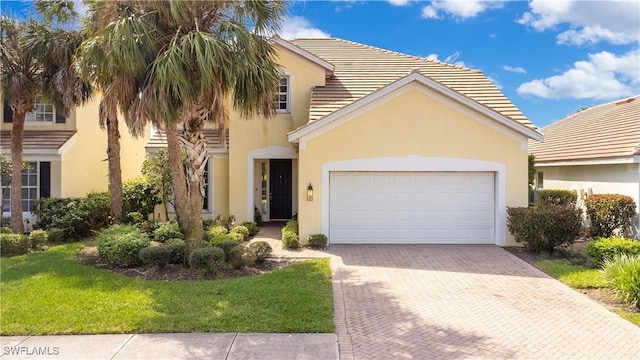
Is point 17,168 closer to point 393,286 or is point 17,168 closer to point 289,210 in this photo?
point 289,210

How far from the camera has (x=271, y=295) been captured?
7.68 meters

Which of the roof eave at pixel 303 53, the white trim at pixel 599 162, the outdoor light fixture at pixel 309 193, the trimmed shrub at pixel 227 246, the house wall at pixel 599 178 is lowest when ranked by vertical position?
the trimmed shrub at pixel 227 246

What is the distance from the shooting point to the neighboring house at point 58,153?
15.6 m

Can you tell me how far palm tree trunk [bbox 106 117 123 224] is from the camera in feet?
46.2

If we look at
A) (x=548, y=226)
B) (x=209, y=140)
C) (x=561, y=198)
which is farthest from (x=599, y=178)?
(x=209, y=140)

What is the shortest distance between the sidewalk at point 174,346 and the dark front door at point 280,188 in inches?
445

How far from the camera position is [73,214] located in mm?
13586

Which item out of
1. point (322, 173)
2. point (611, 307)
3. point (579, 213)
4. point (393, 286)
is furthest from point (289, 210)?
point (611, 307)

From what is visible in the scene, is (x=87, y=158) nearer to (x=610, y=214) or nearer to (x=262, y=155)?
(x=262, y=155)

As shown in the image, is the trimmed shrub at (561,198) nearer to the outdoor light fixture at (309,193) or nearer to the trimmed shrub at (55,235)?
the outdoor light fixture at (309,193)

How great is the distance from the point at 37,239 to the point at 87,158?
237 inches

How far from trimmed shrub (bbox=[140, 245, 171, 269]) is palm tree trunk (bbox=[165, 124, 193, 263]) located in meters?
0.48

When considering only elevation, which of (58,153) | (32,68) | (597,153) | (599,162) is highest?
(32,68)

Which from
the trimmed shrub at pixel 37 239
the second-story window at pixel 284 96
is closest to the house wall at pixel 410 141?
the second-story window at pixel 284 96
